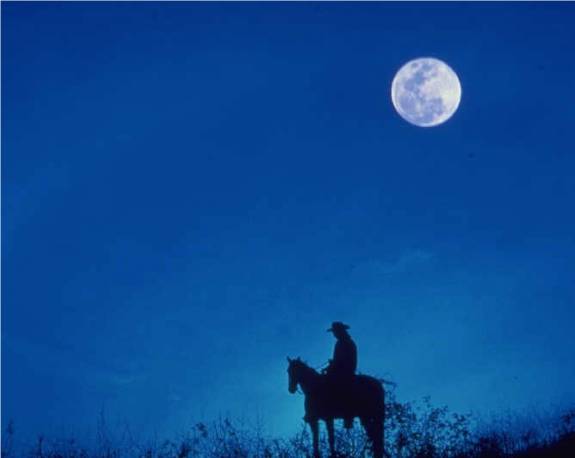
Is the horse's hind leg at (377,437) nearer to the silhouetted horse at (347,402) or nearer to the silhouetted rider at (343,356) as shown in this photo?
the silhouetted horse at (347,402)

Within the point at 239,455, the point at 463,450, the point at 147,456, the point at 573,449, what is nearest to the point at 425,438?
the point at 463,450

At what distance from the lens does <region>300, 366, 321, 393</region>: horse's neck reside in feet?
44.8

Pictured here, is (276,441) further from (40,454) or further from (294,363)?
(40,454)

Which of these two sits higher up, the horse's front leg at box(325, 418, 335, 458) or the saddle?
the saddle

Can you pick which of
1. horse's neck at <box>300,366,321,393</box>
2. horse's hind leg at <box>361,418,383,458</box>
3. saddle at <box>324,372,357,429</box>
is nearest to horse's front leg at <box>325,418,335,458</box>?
saddle at <box>324,372,357,429</box>

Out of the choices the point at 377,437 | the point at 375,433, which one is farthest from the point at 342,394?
the point at 377,437

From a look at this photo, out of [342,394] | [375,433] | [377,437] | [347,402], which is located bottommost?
[377,437]

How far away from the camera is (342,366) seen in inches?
532

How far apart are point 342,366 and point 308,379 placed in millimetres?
978

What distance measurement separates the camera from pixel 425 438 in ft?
37.7

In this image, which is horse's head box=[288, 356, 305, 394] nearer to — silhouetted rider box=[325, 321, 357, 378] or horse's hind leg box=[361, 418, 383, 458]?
silhouetted rider box=[325, 321, 357, 378]

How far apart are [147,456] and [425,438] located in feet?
19.1

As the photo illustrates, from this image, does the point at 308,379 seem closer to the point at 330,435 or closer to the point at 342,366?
the point at 342,366

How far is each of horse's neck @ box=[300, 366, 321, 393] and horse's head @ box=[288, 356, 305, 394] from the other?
0.47ft
